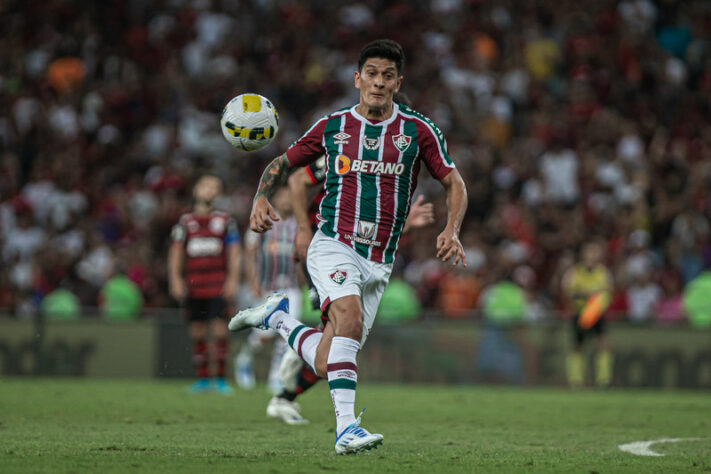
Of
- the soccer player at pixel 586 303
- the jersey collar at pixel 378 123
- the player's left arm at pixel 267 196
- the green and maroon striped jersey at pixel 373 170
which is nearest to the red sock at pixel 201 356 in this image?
the soccer player at pixel 586 303

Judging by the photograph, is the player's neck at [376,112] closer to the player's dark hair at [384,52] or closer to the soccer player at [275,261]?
the player's dark hair at [384,52]

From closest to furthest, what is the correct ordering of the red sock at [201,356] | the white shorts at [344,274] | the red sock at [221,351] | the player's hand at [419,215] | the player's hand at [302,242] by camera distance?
the white shorts at [344,274]
the player's hand at [419,215]
the player's hand at [302,242]
the red sock at [201,356]
the red sock at [221,351]

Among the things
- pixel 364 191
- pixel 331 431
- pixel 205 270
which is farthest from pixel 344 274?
pixel 205 270

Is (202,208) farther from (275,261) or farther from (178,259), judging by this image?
(275,261)

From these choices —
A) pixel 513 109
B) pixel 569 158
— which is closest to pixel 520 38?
pixel 513 109

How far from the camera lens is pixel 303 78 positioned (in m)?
20.1

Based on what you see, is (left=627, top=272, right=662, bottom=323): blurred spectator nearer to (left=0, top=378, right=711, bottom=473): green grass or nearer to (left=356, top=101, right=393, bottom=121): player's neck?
(left=0, top=378, right=711, bottom=473): green grass

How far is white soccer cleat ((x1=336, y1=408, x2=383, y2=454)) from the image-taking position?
5840 millimetres

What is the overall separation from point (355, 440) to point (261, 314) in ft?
4.42

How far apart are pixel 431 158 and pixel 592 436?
245 centimetres

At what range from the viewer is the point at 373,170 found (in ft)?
21.3

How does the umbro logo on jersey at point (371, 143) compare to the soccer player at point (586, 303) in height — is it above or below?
above

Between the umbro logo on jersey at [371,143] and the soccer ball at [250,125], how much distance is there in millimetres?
966

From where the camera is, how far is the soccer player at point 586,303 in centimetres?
1409
